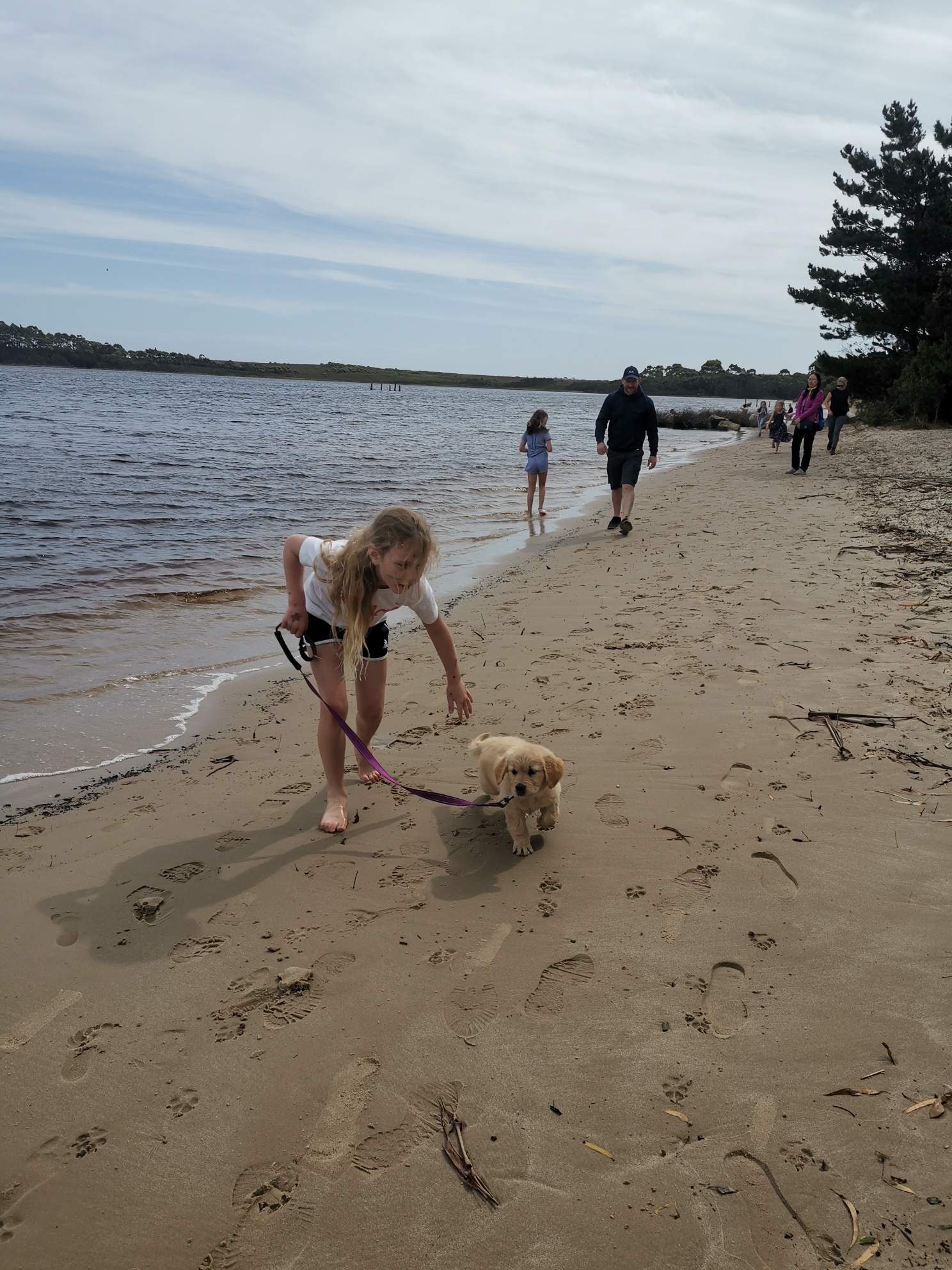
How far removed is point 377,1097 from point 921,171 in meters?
36.7

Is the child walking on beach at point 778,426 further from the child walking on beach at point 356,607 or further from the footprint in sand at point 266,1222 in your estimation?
the footprint in sand at point 266,1222

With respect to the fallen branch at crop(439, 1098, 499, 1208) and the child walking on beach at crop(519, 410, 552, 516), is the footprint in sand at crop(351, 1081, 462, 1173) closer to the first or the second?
the fallen branch at crop(439, 1098, 499, 1208)

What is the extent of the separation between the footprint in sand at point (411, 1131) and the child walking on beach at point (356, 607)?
1.70 metres

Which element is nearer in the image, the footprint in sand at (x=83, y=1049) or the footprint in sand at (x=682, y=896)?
the footprint in sand at (x=83, y=1049)

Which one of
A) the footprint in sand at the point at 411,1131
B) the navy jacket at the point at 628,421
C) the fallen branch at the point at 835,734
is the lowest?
the footprint in sand at the point at 411,1131

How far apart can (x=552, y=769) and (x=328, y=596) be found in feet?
4.43

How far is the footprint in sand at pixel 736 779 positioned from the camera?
389 centimetres

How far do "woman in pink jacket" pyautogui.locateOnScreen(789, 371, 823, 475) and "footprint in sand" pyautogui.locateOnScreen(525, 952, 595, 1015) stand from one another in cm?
1533

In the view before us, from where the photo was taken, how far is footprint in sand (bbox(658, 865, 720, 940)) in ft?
9.76

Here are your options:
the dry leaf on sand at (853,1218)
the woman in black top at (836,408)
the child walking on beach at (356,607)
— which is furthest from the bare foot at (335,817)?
the woman in black top at (836,408)

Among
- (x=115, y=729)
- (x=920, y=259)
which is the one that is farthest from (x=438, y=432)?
(x=115, y=729)

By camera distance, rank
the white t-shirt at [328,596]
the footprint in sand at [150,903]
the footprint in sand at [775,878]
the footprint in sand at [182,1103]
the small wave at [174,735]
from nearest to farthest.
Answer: the footprint in sand at [182,1103]
the footprint in sand at [775,878]
the footprint in sand at [150,903]
the white t-shirt at [328,596]
the small wave at [174,735]

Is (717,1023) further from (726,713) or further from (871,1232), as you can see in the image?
(726,713)

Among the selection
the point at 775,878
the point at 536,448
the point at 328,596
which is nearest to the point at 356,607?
the point at 328,596
